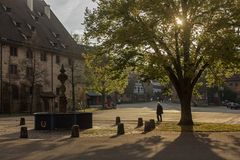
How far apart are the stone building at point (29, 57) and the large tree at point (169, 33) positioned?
34692mm

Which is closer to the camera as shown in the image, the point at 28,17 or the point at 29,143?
the point at 29,143

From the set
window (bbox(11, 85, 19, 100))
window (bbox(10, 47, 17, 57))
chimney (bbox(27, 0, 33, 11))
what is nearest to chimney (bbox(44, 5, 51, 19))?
chimney (bbox(27, 0, 33, 11))

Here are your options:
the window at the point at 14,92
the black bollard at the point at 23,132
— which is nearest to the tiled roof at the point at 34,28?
the window at the point at 14,92

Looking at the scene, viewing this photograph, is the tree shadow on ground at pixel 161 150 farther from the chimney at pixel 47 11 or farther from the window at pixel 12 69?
the chimney at pixel 47 11

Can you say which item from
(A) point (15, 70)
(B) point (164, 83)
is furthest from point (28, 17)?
(B) point (164, 83)

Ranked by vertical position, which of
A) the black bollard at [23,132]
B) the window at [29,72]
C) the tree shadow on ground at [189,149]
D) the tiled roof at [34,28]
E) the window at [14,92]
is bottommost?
the tree shadow on ground at [189,149]

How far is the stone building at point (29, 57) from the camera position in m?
68.7

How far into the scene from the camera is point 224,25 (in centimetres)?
3175

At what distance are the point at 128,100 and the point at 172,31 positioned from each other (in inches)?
5442

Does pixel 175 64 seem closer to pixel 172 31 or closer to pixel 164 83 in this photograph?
pixel 172 31

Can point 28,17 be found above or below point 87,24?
above

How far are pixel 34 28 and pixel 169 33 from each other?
47.5 metres

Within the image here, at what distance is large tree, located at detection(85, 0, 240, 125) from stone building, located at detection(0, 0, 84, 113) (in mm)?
34692

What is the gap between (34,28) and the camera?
78188 mm
